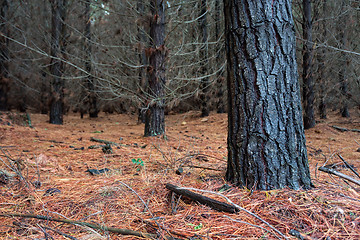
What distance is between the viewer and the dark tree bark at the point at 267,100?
1.59m

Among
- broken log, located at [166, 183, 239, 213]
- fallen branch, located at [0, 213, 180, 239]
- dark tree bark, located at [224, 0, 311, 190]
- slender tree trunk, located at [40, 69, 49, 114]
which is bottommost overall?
fallen branch, located at [0, 213, 180, 239]

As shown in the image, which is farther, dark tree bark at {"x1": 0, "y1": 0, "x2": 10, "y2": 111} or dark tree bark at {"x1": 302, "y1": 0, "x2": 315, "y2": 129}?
dark tree bark at {"x1": 0, "y1": 0, "x2": 10, "y2": 111}

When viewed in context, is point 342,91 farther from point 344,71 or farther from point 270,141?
point 270,141

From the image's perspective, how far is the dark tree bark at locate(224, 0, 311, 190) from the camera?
159 centimetres

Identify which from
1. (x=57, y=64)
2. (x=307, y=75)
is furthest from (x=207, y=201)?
(x=57, y=64)

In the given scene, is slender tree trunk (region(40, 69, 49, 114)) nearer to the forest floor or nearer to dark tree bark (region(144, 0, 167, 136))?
dark tree bark (region(144, 0, 167, 136))

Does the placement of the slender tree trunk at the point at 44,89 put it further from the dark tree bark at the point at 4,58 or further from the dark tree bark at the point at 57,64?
the dark tree bark at the point at 57,64

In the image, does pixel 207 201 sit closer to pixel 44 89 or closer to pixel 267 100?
pixel 267 100

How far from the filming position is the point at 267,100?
159 centimetres

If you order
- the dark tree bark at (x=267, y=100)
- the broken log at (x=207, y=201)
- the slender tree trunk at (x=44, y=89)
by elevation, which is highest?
the slender tree trunk at (x=44, y=89)

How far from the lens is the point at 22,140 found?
13.8 ft

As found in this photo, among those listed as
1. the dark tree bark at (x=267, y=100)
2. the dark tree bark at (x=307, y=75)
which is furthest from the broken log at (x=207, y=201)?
the dark tree bark at (x=307, y=75)

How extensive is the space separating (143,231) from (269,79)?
1190 mm

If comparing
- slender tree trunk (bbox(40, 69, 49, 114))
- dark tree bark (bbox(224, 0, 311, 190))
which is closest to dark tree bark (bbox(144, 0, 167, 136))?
dark tree bark (bbox(224, 0, 311, 190))
